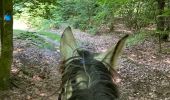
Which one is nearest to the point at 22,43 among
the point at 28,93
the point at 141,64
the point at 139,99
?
the point at 141,64

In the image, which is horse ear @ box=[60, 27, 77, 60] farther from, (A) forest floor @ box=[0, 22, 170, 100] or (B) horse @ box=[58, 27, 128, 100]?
(A) forest floor @ box=[0, 22, 170, 100]

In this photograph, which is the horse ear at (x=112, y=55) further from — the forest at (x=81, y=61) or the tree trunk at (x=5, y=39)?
the tree trunk at (x=5, y=39)

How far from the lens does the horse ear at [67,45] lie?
208cm

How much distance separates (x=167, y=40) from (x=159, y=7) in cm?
220

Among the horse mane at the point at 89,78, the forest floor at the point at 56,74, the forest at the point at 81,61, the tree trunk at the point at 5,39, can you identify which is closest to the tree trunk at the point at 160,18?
the forest at the point at 81,61

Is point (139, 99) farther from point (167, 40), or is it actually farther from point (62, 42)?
point (167, 40)

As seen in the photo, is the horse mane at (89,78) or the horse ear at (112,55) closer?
the horse mane at (89,78)

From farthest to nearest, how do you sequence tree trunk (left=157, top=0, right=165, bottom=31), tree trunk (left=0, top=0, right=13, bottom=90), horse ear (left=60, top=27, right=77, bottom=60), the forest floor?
tree trunk (left=157, top=0, right=165, bottom=31), the forest floor, tree trunk (left=0, top=0, right=13, bottom=90), horse ear (left=60, top=27, right=77, bottom=60)

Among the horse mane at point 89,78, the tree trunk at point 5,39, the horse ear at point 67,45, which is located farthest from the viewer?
the tree trunk at point 5,39

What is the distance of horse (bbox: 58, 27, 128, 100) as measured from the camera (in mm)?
1483

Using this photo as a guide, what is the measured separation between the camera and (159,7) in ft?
46.0

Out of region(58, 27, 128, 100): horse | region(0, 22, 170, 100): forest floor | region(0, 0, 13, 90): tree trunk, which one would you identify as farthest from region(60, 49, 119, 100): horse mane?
region(0, 0, 13, 90): tree trunk

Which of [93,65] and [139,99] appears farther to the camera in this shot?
[139,99]

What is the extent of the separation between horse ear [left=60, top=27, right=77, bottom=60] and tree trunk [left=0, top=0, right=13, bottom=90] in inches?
221
